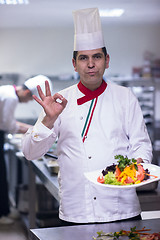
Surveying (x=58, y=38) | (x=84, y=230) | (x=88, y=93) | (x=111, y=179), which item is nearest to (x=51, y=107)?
(x=88, y=93)

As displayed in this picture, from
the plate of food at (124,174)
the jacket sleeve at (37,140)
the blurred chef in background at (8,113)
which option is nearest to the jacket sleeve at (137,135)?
the plate of food at (124,174)

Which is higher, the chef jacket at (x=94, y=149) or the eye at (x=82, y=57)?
the eye at (x=82, y=57)

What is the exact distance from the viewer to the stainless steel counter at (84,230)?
1.74 m

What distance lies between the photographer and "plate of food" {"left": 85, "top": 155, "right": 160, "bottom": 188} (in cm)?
179

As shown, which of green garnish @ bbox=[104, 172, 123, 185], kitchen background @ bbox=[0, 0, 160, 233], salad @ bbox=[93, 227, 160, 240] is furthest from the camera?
kitchen background @ bbox=[0, 0, 160, 233]

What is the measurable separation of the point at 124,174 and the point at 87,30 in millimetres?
736

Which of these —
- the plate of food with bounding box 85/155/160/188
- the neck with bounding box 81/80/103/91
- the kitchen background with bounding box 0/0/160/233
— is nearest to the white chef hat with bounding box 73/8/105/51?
the neck with bounding box 81/80/103/91

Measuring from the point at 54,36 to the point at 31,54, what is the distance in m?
0.38

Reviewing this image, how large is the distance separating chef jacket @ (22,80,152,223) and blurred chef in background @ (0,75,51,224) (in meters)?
2.50

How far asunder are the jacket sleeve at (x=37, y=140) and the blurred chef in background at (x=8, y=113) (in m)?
2.57

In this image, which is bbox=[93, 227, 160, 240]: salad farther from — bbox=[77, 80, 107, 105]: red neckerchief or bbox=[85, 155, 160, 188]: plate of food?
bbox=[77, 80, 107, 105]: red neckerchief

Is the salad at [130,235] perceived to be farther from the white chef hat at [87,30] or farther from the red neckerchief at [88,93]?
the white chef hat at [87,30]

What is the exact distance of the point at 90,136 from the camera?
2.05 meters

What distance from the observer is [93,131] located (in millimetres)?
2057
